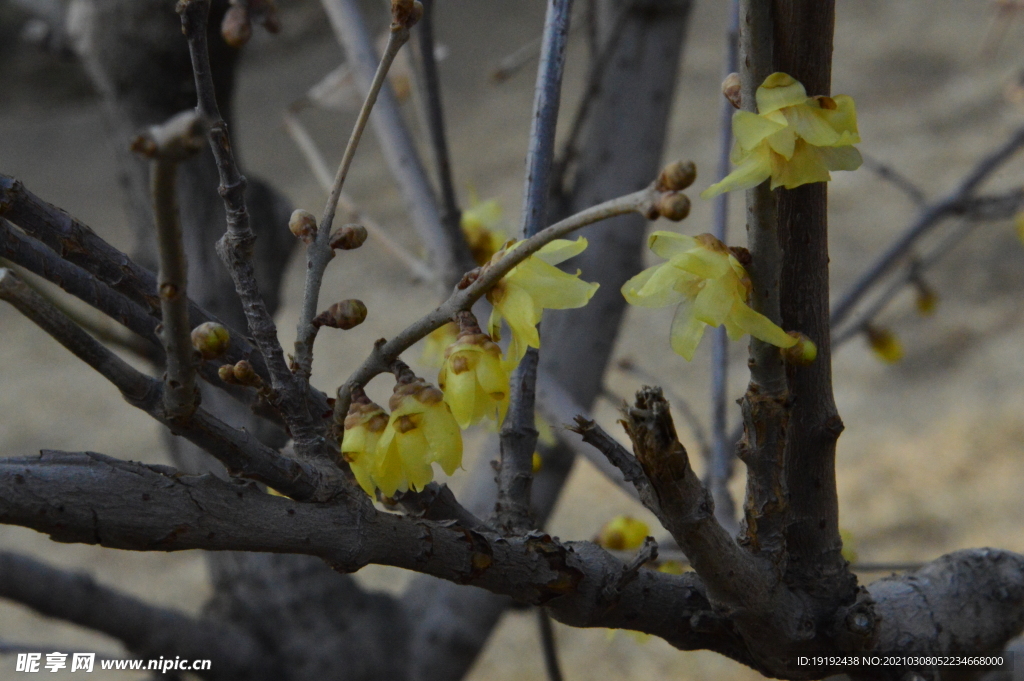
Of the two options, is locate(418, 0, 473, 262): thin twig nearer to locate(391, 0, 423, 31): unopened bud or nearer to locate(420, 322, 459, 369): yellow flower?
locate(420, 322, 459, 369): yellow flower

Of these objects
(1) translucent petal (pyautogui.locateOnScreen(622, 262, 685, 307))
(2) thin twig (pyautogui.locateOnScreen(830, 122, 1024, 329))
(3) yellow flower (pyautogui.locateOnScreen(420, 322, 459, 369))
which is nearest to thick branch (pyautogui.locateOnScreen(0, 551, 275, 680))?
(3) yellow flower (pyautogui.locateOnScreen(420, 322, 459, 369))

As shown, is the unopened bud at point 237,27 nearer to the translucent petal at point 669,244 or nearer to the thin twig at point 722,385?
the translucent petal at point 669,244

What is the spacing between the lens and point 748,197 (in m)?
0.37

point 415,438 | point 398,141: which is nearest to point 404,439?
point 415,438

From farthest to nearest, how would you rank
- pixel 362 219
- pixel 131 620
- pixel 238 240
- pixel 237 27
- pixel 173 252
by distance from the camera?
1. pixel 362 219
2. pixel 131 620
3. pixel 237 27
4. pixel 238 240
5. pixel 173 252

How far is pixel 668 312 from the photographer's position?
2.91 meters

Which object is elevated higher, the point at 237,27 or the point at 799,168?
the point at 237,27

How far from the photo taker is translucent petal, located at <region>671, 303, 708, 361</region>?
0.38 meters

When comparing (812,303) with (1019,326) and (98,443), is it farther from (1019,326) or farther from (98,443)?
(98,443)

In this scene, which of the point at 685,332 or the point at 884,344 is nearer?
the point at 685,332

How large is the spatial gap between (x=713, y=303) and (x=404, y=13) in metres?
0.18

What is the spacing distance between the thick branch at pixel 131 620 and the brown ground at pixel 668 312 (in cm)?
15

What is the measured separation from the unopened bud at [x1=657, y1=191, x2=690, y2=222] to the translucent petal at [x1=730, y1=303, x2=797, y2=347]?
7 cm

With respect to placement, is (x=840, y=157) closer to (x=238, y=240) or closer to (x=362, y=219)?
(x=238, y=240)
